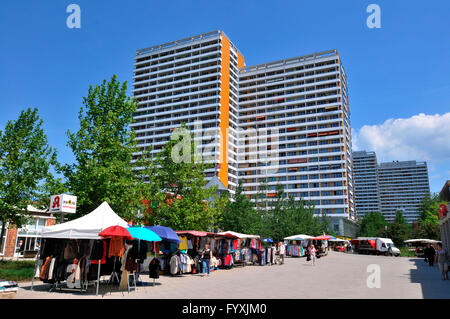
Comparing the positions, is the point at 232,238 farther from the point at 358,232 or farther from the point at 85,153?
the point at 358,232

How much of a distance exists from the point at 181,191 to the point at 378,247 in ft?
119

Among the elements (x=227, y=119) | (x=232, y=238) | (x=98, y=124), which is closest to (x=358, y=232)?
(x=227, y=119)

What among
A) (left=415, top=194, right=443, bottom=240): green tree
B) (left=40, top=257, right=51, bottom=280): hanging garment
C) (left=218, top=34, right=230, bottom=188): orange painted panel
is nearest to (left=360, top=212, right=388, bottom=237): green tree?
(left=415, top=194, right=443, bottom=240): green tree

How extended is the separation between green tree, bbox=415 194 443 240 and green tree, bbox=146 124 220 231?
161 feet

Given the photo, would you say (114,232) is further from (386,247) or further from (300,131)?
(300,131)

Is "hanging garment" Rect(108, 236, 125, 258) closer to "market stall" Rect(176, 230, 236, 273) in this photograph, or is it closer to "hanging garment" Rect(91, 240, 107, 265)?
"hanging garment" Rect(91, 240, 107, 265)

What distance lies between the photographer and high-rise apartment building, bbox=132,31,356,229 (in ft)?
281

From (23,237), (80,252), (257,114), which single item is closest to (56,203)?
(80,252)

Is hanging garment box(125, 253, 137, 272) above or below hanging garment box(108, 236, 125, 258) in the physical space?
below

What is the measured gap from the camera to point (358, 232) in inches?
3868

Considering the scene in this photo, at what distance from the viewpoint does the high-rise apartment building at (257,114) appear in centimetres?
8550

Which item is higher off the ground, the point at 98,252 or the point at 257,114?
the point at 257,114

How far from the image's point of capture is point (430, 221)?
65125mm

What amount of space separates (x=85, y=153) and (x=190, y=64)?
3191 inches
